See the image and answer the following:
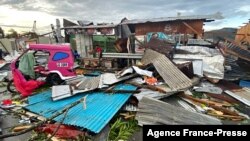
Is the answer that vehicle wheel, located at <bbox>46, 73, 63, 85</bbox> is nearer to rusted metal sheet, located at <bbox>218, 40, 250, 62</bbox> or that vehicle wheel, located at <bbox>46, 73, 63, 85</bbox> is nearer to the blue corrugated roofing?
the blue corrugated roofing

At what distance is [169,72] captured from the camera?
8266mm

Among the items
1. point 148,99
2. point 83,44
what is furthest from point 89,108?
point 83,44

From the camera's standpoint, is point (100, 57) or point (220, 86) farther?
point (100, 57)

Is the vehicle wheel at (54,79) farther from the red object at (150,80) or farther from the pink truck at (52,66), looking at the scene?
the red object at (150,80)

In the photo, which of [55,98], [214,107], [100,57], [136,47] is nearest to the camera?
[214,107]

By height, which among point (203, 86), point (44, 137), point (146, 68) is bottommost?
point (44, 137)

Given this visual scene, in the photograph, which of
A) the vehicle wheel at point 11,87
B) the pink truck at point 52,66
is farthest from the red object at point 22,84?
the vehicle wheel at point 11,87

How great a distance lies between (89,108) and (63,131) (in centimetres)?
115

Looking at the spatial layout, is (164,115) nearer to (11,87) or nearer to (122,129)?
(122,129)

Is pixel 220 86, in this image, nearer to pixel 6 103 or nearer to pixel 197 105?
pixel 197 105

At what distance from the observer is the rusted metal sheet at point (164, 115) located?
5570 millimetres

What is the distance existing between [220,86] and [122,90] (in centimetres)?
386

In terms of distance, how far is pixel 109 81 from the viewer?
8023 millimetres

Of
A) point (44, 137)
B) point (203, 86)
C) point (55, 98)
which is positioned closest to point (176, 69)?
point (203, 86)
